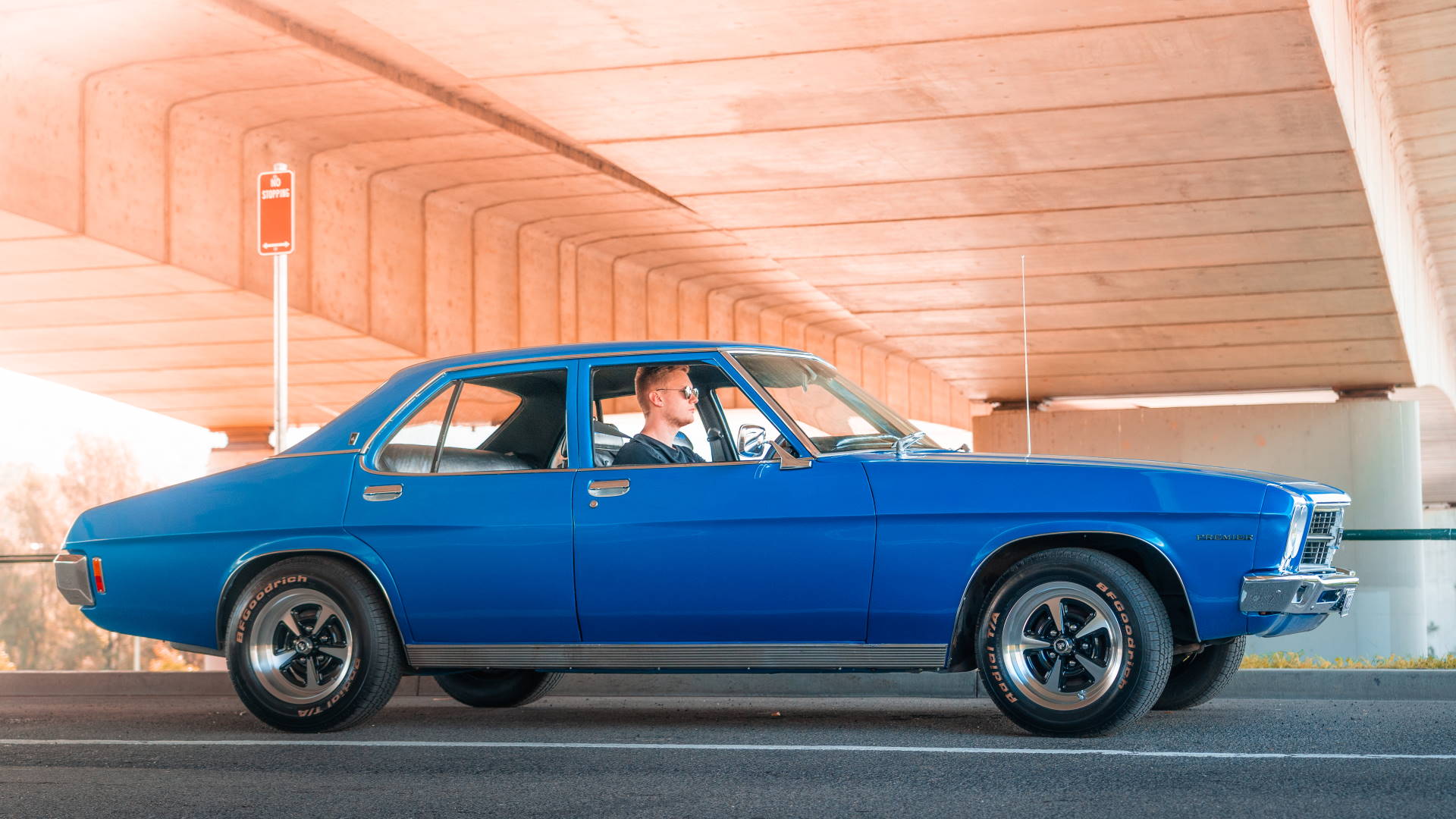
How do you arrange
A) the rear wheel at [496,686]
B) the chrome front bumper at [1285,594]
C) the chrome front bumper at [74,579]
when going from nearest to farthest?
the chrome front bumper at [1285,594] → the chrome front bumper at [74,579] → the rear wheel at [496,686]

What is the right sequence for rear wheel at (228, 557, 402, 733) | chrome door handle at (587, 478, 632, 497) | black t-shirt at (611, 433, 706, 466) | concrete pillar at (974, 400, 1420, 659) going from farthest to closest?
concrete pillar at (974, 400, 1420, 659), rear wheel at (228, 557, 402, 733), black t-shirt at (611, 433, 706, 466), chrome door handle at (587, 478, 632, 497)

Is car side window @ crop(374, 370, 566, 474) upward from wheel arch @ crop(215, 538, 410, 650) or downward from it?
upward

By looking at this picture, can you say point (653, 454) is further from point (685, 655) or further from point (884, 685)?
point (884, 685)

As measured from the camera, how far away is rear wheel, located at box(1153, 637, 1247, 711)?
6.84 metres

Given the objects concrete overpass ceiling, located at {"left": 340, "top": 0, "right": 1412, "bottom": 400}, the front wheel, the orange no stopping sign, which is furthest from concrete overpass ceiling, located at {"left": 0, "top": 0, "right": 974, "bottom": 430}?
the front wheel

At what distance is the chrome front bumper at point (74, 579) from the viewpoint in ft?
24.6

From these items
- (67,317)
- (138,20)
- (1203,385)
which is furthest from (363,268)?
(1203,385)

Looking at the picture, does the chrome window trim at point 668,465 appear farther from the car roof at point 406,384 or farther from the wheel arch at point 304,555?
the wheel arch at point 304,555

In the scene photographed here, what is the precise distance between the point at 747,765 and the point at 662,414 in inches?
70.5

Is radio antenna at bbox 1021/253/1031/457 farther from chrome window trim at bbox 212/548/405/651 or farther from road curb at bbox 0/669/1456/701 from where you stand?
chrome window trim at bbox 212/548/405/651

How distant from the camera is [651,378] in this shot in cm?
691

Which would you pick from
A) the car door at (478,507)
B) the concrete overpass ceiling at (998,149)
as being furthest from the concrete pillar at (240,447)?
the car door at (478,507)

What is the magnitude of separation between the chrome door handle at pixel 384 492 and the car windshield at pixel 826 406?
1.57 m

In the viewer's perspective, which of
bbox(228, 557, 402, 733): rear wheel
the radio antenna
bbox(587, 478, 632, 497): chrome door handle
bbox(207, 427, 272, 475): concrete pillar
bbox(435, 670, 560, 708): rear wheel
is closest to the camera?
bbox(587, 478, 632, 497): chrome door handle
